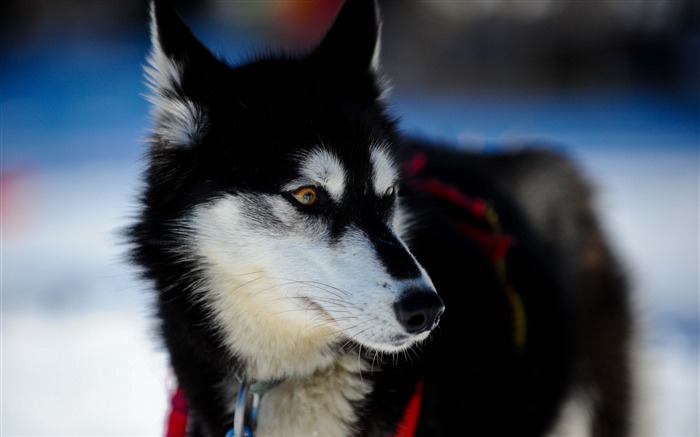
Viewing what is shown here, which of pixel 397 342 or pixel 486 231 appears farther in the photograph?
pixel 486 231

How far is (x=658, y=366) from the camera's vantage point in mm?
2717

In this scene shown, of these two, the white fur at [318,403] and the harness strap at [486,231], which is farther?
the harness strap at [486,231]

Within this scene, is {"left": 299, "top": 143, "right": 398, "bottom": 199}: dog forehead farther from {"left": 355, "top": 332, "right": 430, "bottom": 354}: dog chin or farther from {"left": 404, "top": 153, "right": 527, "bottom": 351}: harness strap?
{"left": 355, "top": 332, "right": 430, "bottom": 354}: dog chin

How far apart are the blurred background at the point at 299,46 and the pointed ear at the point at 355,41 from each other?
189 millimetres

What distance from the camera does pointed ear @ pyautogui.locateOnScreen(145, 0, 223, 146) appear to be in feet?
5.49

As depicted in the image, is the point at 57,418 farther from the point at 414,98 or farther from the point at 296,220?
the point at 414,98

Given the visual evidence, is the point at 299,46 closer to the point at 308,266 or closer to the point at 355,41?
the point at 355,41

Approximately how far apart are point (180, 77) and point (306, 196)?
0.44m

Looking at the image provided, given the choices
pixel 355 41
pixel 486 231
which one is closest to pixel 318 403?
pixel 486 231

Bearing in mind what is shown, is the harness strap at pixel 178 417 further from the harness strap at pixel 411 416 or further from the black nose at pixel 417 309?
the black nose at pixel 417 309

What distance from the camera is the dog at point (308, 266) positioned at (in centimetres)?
156

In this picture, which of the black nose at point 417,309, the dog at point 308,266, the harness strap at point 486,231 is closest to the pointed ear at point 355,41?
the dog at point 308,266

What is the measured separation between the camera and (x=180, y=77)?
67.4 inches

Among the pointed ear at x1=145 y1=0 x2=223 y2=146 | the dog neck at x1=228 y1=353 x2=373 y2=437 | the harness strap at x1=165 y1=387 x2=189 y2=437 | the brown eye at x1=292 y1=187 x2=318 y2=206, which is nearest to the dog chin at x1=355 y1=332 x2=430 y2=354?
the dog neck at x1=228 y1=353 x2=373 y2=437
